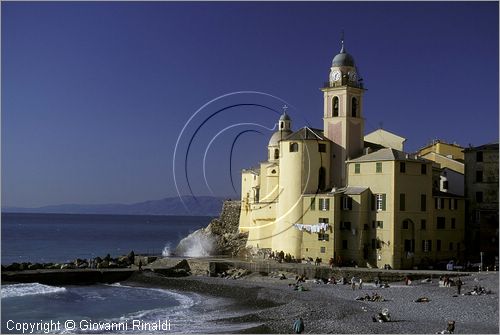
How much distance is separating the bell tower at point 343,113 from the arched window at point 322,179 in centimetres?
64

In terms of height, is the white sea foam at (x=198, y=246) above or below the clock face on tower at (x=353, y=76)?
below

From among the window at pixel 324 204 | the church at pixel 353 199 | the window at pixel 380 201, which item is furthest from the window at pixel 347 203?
the window at pixel 380 201

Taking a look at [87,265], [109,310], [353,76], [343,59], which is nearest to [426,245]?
[353,76]

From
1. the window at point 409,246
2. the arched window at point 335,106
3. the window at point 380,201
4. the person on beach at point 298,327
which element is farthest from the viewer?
the arched window at point 335,106

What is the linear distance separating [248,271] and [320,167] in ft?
26.7

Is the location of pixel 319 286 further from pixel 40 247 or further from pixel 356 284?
pixel 40 247

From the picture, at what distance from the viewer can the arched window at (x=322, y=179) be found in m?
48.1

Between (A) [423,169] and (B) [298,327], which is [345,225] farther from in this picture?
(B) [298,327]

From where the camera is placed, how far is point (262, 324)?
3086 cm

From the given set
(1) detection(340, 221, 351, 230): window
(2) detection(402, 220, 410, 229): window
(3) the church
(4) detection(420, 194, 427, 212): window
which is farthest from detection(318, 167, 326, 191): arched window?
(4) detection(420, 194, 427, 212): window

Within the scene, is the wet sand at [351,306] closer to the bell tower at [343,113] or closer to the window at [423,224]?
the window at [423,224]

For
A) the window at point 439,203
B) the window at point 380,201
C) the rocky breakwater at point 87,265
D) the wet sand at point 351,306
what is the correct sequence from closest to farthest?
the wet sand at point 351,306
the window at point 380,201
the window at point 439,203
the rocky breakwater at point 87,265

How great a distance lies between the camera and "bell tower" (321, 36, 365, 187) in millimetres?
48125

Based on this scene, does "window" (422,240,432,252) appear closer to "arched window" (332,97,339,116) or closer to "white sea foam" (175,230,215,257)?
"arched window" (332,97,339,116)
